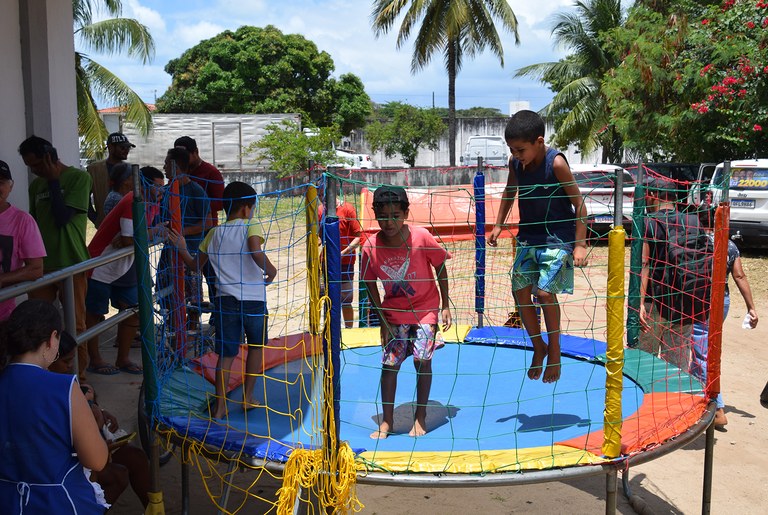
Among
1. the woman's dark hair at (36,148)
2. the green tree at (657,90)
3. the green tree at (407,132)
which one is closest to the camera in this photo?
the woman's dark hair at (36,148)

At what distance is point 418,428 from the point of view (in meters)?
4.27

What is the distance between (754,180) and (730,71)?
240cm

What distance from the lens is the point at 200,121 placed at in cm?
3253

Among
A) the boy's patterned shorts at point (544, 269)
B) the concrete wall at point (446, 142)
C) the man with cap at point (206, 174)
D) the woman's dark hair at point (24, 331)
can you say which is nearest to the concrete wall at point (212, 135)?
the concrete wall at point (446, 142)

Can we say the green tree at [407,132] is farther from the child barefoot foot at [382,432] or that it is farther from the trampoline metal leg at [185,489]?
the trampoline metal leg at [185,489]

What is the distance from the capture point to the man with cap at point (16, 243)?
4363mm

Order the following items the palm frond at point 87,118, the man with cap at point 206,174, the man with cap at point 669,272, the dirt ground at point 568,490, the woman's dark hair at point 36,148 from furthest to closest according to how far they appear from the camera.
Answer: the palm frond at point 87,118 < the man with cap at point 206,174 < the man with cap at point 669,272 < the woman's dark hair at point 36,148 < the dirt ground at point 568,490

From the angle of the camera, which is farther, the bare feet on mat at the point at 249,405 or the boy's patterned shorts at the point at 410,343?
the boy's patterned shorts at the point at 410,343

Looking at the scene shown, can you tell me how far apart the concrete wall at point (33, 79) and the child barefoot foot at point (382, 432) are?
3578 millimetres

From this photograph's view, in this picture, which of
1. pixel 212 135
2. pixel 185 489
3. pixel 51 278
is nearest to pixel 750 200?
pixel 185 489

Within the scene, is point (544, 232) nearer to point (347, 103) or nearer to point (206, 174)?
point (206, 174)

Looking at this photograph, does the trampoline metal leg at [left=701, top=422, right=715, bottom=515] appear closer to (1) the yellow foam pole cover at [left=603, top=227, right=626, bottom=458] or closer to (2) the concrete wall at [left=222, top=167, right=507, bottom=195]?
(1) the yellow foam pole cover at [left=603, top=227, right=626, bottom=458]

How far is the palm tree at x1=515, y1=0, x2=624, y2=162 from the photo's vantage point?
2255 cm

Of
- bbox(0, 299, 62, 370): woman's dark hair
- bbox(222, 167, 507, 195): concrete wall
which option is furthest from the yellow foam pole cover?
bbox(222, 167, 507, 195): concrete wall
